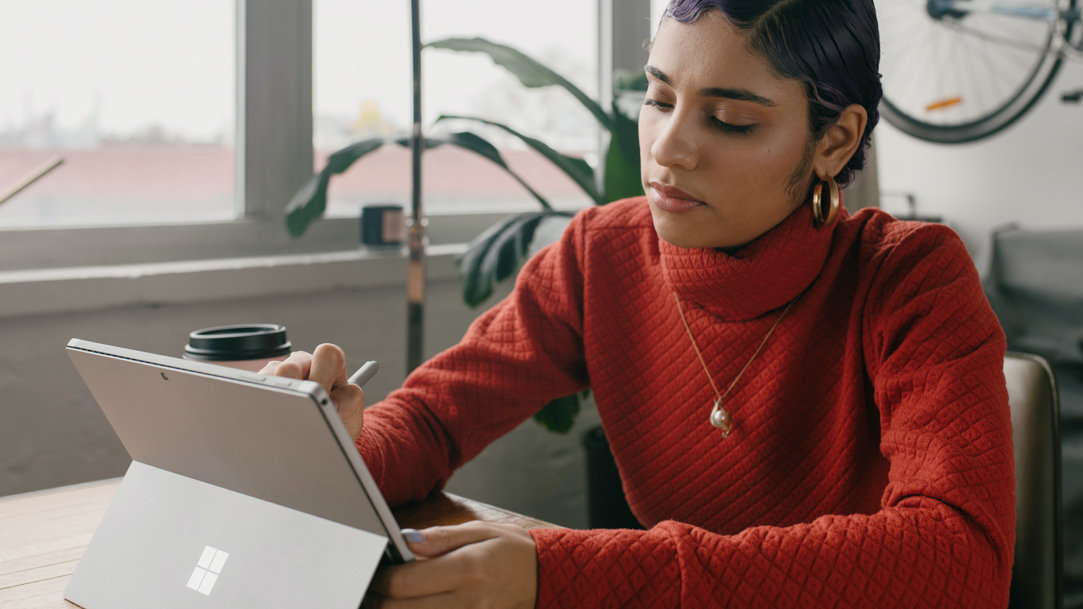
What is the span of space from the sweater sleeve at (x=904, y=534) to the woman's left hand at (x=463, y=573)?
0.02 metres

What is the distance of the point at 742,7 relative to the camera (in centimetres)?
82

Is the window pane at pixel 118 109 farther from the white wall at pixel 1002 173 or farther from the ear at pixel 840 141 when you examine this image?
the white wall at pixel 1002 173

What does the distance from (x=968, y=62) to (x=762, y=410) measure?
2.01 metres

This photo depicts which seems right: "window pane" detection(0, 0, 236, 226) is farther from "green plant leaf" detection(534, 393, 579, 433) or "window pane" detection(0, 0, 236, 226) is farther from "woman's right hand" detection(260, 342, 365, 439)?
"woman's right hand" detection(260, 342, 365, 439)

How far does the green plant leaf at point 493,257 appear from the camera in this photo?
4.97ft

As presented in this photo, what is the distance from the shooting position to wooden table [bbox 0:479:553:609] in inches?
27.9

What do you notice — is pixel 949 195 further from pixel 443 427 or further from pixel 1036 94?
pixel 443 427

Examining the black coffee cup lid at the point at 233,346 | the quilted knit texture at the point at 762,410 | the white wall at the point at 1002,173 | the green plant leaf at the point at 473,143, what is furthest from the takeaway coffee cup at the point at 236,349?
the white wall at the point at 1002,173

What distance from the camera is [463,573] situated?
2.00 ft

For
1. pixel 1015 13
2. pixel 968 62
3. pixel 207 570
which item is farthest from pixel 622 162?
pixel 968 62

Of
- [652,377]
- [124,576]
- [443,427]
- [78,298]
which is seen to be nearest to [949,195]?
[652,377]

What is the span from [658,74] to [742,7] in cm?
10

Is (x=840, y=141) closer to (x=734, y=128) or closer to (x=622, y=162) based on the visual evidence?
(x=734, y=128)

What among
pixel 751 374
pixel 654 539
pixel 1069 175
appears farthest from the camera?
pixel 1069 175
